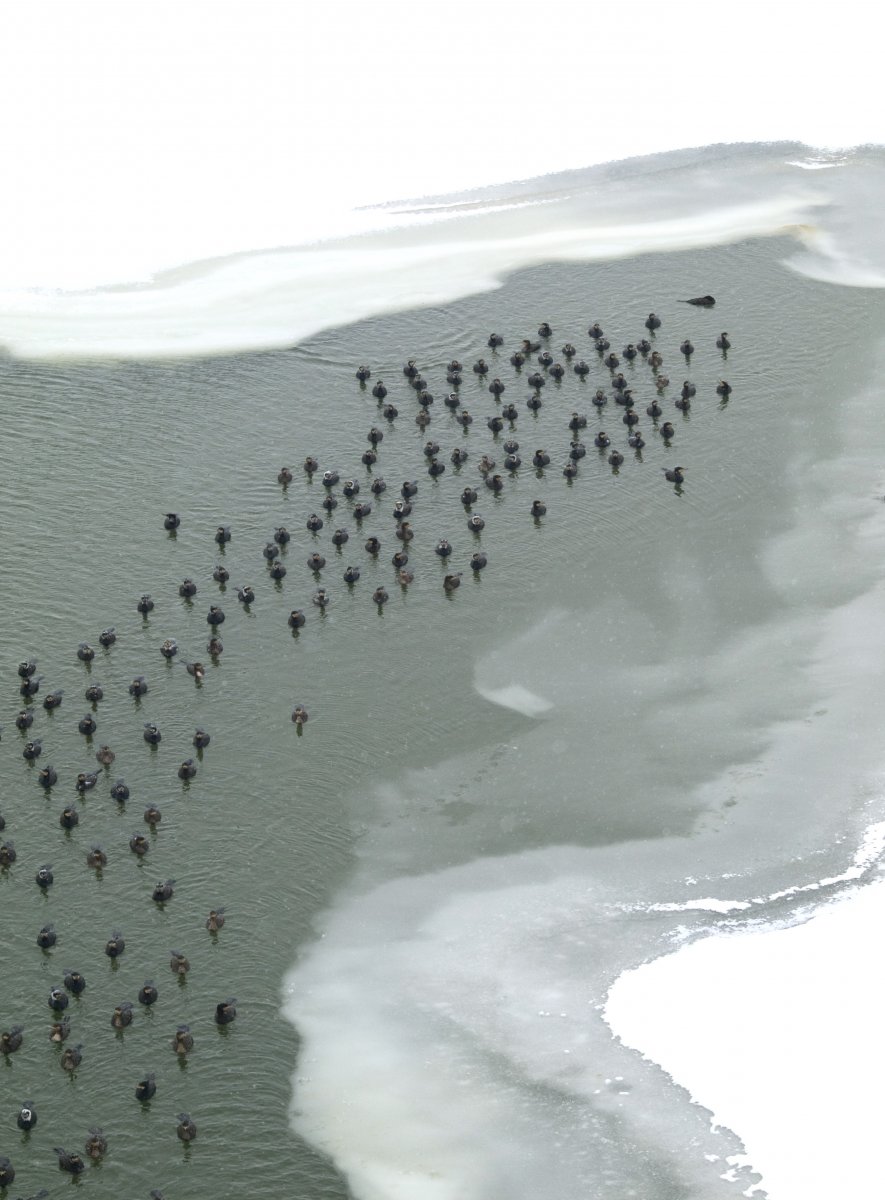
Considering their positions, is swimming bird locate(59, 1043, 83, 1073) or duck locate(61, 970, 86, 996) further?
duck locate(61, 970, 86, 996)

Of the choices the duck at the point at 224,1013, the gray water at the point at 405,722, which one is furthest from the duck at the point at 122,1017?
the duck at the point at 224,1013

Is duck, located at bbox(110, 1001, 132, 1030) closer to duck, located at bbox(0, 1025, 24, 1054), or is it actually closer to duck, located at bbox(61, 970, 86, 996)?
duck, located at bbox(61, 970, 86, 996)

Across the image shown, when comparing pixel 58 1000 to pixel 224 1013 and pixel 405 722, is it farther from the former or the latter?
pixel 405 722

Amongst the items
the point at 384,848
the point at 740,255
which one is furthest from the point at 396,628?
the point at 740,255

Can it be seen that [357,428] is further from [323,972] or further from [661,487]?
[323,972]

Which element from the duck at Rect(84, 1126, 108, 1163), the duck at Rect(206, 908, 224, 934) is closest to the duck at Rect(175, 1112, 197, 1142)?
the duck at Rect(84, 1126, 108, 1163)

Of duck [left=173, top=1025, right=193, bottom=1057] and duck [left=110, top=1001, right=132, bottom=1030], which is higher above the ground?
duck [left=110, top=1001, right=132, bottom=1030]

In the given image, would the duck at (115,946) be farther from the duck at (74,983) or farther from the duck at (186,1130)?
the duck at (186,1130)
